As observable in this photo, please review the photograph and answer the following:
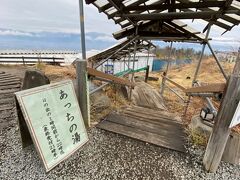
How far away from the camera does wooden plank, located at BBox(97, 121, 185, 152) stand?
2.47 m

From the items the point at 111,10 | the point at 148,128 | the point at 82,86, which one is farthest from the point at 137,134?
the point at 111,10

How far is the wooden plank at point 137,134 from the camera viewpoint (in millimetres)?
2468

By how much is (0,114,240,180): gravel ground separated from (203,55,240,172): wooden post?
0.61 ft

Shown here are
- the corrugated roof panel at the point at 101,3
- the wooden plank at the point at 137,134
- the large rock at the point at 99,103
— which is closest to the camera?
the wooden plank at the point at 137,134

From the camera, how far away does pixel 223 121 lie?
177 cm

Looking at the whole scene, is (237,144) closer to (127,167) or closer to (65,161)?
(127,167)

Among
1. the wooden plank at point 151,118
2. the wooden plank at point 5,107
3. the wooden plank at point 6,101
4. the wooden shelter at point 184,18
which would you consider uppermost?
the wooden shelter at point 184,18

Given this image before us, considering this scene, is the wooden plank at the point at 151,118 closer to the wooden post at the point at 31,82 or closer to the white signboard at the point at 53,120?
the white signboard at the point at 53,120

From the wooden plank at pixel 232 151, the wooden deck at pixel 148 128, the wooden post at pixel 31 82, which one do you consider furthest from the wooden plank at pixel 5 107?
the wooden plank at pixel 232 151

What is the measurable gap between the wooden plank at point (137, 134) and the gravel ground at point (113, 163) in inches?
4.2

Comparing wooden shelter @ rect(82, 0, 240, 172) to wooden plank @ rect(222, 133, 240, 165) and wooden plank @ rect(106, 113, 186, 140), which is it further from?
wooden plank @ rect(106, 113, 186, 140)

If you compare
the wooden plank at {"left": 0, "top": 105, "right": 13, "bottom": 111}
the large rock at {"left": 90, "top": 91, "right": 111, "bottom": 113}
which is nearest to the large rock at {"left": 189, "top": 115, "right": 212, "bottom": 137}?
the large rock at {"left": 90, "top": 91, "right": 111, "bottom": 113}

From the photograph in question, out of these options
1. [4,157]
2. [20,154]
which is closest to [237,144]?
[20,154]

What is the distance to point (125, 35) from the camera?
5270 mm
